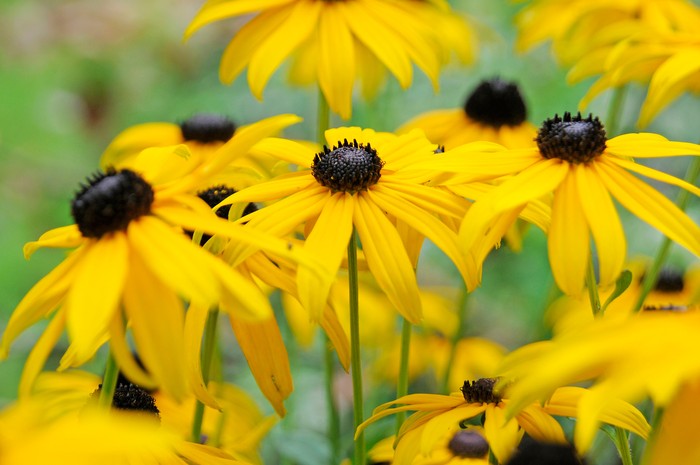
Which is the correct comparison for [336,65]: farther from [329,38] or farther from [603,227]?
[603,227]

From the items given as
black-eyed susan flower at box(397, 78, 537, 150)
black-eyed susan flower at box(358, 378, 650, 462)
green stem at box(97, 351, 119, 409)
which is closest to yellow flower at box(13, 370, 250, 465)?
green stem at box(97, 351, 119, 409)

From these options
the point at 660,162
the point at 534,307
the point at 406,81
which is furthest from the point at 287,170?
the point at 660,162

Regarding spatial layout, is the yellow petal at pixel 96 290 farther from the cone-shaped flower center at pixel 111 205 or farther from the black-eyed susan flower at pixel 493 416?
the black-eyed susan flower at pixel 493 416

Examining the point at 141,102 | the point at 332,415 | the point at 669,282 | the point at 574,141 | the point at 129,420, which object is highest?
the point at 141,102

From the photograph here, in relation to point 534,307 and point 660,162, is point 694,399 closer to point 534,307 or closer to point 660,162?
point 534,307

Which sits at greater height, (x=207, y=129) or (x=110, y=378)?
(x=207, y=129)

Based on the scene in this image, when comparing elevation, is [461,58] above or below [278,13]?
above

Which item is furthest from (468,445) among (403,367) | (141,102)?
(141,102)

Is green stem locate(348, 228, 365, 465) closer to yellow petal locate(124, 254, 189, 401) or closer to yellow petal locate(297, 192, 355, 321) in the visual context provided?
yellow petal locate(297, 192, 355, 321)
